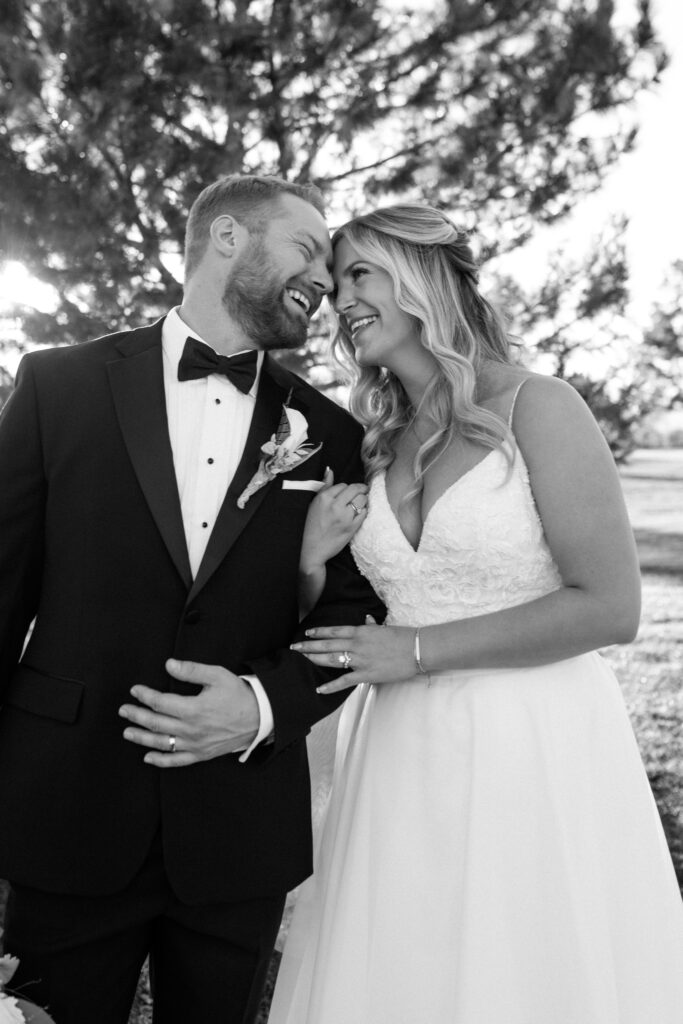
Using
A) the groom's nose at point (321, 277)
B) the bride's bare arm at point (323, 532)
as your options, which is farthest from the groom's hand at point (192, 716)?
the groom's nose at point (321, 277)

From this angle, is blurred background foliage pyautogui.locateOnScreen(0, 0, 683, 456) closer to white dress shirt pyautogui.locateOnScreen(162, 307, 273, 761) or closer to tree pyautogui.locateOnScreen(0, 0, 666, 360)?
tree pyautogui.locateOnScreen(0, 0, 666, 360)

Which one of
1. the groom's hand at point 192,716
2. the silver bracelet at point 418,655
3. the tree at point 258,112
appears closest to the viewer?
the groom's hand at point 192,716

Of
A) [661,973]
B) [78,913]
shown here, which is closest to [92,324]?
[78,913]

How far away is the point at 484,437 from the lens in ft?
8.55

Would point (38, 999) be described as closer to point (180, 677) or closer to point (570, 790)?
point (180, 677)

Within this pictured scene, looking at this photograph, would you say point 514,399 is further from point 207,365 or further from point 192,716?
point 192,716

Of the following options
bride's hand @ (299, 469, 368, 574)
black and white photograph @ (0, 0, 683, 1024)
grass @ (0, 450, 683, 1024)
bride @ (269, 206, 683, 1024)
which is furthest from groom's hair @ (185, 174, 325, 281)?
grass @ (0, 450, 683, 1024)

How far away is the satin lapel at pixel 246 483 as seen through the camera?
228 centimetres

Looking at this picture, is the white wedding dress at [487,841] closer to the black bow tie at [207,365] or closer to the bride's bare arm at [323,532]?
the bride's bare arm at [323,532]

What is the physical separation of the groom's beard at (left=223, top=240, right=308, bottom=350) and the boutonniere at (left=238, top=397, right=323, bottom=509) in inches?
11.2

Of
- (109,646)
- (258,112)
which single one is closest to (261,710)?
(109,646)

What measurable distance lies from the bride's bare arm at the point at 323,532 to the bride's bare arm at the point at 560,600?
0.56 ft

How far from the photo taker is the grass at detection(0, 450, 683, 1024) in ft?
19.0

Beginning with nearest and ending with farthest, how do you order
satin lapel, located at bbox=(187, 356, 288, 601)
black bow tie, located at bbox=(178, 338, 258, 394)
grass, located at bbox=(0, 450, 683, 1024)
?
satin lapel, located at bbox=(187, 356, 288, 601) < black bow tie, located at bbox=(178, 338, 258, 394) < grass, located at bbox=(0, 450, 683, 1024)
